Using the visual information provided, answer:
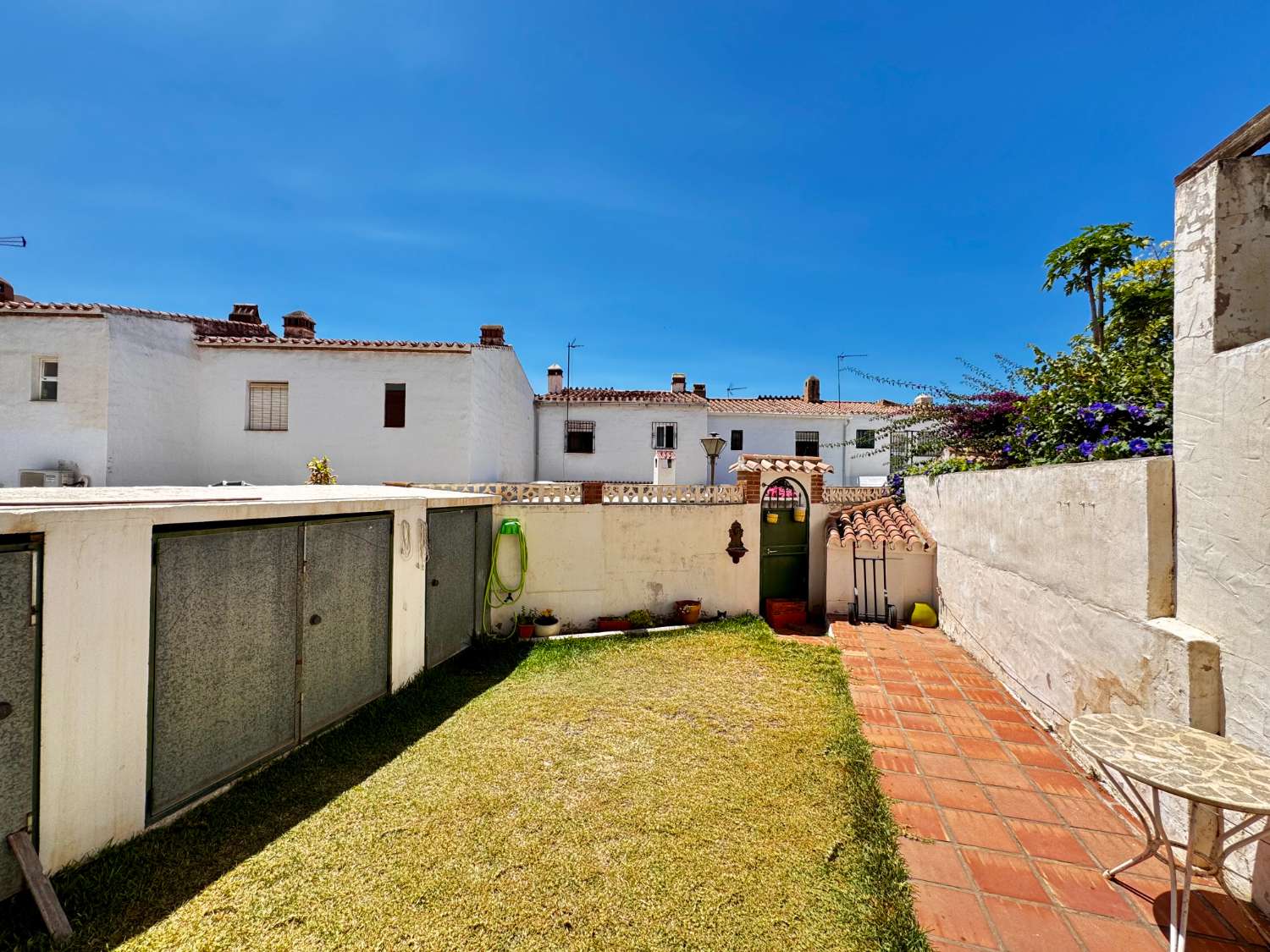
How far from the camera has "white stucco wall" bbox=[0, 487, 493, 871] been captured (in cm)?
272

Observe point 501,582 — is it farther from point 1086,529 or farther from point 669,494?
point 1086,529

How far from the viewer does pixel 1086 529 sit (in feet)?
14.1

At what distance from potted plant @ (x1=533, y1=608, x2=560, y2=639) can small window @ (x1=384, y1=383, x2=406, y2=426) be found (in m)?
7.28

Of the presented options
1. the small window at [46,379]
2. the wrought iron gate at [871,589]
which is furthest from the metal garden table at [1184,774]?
the small window at [46,379]

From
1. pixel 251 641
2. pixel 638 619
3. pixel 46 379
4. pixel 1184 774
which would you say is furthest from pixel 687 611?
pixel 46 379

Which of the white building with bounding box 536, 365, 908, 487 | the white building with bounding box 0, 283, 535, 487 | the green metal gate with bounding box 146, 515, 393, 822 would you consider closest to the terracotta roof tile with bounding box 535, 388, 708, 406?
the white building with bounding box 536, 365, 908, 487

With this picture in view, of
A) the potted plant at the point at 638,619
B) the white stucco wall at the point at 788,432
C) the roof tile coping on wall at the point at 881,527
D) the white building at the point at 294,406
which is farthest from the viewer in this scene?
the white stucco wall at the point at 788,432

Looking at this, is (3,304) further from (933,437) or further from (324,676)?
(933,437)

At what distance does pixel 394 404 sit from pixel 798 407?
1627cm

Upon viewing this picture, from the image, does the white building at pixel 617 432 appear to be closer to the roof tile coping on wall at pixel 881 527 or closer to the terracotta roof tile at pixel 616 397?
the terracotta roof tile at pixel 616 397

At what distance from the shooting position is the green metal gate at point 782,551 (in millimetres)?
9375

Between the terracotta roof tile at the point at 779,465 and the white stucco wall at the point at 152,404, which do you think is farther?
the white stucco wall at the point at 152,404

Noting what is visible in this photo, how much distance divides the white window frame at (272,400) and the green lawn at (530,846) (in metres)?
10.4

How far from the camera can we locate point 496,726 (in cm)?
503
